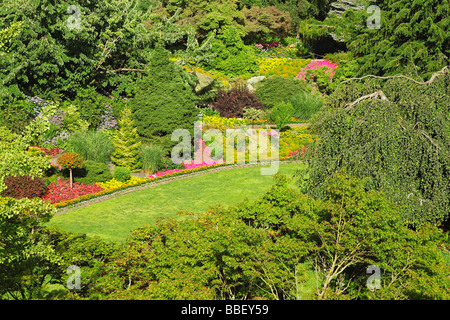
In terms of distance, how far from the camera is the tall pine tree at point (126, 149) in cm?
1930

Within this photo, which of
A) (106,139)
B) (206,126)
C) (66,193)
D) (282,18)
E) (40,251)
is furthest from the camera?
(282,18)

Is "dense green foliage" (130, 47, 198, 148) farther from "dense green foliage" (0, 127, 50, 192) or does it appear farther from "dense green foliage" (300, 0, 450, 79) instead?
"dense green foliage" (0, 127, 50, 192)

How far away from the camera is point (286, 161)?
836 inches

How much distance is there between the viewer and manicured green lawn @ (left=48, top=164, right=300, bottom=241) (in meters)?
14.3

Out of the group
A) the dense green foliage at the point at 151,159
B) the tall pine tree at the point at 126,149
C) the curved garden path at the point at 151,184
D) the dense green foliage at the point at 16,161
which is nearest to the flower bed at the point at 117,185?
the curved garden path at the point at 151,184

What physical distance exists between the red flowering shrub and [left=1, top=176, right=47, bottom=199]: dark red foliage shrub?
1.54 ft

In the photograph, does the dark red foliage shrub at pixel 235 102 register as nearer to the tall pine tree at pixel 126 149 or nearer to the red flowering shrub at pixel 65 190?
the tall pine tree at pixel 126 149

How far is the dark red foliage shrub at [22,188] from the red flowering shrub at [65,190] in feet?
1.54

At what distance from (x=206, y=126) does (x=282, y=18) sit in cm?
2197

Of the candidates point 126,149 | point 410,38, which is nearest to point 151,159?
point 126,149

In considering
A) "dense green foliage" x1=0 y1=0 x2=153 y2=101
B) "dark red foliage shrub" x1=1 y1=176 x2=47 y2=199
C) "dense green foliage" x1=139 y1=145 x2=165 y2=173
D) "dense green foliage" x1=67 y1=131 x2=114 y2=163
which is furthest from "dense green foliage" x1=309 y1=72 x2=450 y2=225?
"dense green foliage" x1=0 y1=0 x2=153 y2=101

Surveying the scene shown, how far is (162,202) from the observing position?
646 inches
